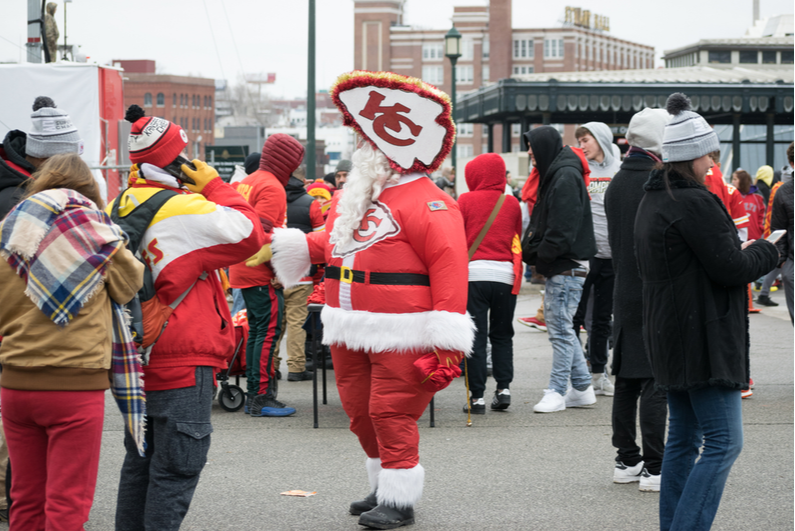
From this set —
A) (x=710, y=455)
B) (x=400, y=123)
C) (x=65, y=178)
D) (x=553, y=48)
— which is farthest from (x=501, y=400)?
(x=553, y=48)

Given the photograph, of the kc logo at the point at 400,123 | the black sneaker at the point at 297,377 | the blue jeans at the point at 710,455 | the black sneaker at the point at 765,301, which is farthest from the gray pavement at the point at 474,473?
the black sneaker at the point at 765,301

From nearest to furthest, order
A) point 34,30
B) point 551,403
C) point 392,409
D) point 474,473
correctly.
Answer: point 392,409
point 474,473
point 551,403
point 34,30

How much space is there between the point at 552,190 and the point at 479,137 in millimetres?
93493

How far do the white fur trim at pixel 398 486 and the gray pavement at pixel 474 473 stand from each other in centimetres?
24

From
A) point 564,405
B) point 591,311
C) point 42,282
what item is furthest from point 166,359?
point 591,311

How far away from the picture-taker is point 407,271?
4242 millimetres

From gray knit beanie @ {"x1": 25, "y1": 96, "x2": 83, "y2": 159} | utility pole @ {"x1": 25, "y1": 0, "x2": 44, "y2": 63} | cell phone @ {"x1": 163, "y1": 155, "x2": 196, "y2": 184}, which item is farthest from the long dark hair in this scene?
utility pole @ {"x1": 25, "y1": 0, "x2": 44, "y2": 63}

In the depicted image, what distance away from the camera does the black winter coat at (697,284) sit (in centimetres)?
340

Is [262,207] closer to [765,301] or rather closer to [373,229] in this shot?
[373,229]

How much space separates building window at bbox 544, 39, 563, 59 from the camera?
347ft

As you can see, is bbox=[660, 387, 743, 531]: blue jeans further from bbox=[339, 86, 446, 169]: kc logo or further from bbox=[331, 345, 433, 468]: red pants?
bbox=[339, 86, 446, 169]: kc logo

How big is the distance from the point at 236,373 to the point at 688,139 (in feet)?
14.6

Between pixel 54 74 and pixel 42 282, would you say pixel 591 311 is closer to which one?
pixel 42 282

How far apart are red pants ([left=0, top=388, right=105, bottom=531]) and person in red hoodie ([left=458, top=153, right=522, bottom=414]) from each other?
3.92m
